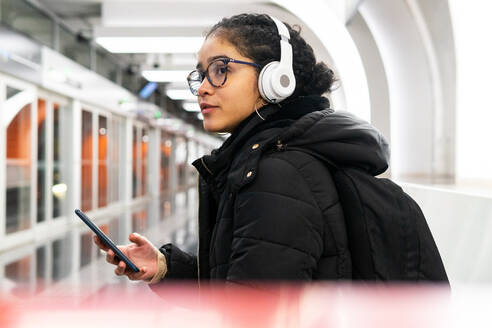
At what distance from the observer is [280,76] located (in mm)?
1305

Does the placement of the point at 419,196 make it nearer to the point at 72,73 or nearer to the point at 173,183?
the point at 72,73

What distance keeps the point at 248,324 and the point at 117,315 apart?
18 centimetres

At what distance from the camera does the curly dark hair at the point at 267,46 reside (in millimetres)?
1386

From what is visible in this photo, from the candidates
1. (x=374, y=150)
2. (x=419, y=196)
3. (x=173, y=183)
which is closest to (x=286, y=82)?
(x=374, y=150)

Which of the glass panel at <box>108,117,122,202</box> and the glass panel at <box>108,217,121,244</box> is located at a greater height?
the glass panel at <box>108,117,122,202</box>

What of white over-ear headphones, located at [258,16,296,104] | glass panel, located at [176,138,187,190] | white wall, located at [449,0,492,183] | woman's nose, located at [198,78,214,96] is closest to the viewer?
white over-ear headphones, located at [258,16,296,104]

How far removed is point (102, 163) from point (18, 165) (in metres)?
5.20

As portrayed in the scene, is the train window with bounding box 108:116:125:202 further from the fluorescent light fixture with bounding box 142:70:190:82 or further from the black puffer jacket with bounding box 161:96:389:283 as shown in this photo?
the black puffer jacket with bounding box 161:96:389:283

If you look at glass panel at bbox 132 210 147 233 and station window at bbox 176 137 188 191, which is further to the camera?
station window at bbox 176 137 188 191

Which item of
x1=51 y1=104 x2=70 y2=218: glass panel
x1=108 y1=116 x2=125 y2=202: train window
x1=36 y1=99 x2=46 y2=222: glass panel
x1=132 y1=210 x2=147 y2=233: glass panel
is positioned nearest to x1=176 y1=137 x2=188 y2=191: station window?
x1=108 y1=116 x2=125 y2=202: train window

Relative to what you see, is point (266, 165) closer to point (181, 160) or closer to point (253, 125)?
point (253, 125)

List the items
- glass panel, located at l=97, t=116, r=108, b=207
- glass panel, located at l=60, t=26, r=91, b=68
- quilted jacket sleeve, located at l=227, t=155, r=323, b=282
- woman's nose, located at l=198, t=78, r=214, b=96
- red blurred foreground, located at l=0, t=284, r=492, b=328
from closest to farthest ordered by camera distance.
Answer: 1. red blurred foreground, located at l=0, t=284, r=492, b=328
2. quilted jacket sleeve, located at l=227, t=155, r=323, b=282
3. woman's nose, located at l=198, t=78, r=214, b=96
4. glass panel, located at l=60, t=26, r=91, b=68
5. glass panel, located at l=97, t=116, r=108, b=207

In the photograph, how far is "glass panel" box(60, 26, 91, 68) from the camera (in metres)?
10.7

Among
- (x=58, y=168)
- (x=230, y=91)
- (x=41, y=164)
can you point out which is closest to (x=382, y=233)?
(x=230, y=91)
